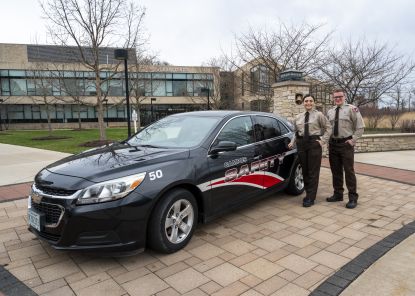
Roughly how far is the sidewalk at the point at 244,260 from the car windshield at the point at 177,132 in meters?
1.20

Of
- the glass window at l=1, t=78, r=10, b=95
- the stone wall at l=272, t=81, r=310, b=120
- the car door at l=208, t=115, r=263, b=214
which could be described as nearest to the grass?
the stone wall at l=272, t=81, r=310, b=120

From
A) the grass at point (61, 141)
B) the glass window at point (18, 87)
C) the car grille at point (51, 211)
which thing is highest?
the glass window at point (18, 87)

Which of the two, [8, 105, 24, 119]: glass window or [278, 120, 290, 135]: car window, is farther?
[8, 105, 24, 119]: glass window

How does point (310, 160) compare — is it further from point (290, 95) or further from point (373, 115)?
point (373, 115)

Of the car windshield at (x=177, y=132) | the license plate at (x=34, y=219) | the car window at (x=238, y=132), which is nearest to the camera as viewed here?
the license plate at (x=34, y=219)

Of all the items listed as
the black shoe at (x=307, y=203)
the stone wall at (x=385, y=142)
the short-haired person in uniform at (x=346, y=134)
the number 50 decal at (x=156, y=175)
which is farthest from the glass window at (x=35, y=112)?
the number 50 decal at (x=156, y=175)

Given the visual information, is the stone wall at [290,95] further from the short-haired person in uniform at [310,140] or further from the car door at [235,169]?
the car door at [235,169]

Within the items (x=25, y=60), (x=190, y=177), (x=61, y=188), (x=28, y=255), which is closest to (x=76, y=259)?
(x=28, y=255)

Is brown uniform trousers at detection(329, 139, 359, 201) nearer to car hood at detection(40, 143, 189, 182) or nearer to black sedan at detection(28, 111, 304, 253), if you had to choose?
black sedan at detection(28, 111, 304, 253)

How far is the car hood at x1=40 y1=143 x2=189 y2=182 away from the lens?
342 centimetres

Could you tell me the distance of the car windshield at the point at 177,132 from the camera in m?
4.36

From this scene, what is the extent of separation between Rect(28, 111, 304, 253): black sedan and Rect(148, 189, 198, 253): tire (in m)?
0.01

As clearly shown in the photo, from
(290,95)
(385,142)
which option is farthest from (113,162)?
(385,142)

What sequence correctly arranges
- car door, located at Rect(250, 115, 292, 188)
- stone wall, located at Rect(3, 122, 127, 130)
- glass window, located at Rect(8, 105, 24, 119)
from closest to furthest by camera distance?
car door, located at Rect(250, 115, 292, 188) < stone wall, located at Rect(3, 122, 127, 130) < glass window, located at Rect(8, 105, 24, 119)
